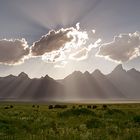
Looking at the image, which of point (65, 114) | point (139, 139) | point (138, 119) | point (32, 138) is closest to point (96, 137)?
point (139, 139)

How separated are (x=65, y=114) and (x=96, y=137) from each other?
74.1 feet

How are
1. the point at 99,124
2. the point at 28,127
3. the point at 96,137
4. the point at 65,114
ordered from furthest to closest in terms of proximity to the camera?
the point at 65,114
the point at 99,124
the point at 28,127
the point at 96,137

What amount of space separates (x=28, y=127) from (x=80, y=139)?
799 cm

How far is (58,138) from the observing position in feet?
55.2

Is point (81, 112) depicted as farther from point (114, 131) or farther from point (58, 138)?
point (58, 138)

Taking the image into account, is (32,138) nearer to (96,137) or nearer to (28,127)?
(96,137)

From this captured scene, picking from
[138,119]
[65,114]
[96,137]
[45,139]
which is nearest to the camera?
[45,139]

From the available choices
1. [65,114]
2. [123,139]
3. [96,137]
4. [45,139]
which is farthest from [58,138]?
[65,114]

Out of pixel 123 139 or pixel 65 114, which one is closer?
pixel 123 139

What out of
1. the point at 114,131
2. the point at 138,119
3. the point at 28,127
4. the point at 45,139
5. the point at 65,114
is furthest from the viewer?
the point at 65,114

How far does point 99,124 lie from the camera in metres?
25.7

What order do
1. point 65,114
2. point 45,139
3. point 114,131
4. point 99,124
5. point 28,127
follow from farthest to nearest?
point 65,114, point 99,124, point 28,127, point 114,131, point 45,139

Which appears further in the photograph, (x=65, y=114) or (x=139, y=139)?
(x=65, y=114)

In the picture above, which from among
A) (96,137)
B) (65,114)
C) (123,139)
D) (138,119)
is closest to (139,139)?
(123,139)
